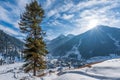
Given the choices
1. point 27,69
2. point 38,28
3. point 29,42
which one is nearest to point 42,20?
point 38,28

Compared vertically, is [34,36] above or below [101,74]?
above

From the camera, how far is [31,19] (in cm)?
3091

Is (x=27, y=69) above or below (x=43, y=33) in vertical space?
below

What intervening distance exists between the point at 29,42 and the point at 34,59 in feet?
10.5

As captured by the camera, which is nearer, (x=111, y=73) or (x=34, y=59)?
(x=111, y=73)

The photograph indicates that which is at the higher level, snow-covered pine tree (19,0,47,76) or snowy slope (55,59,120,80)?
snow-covered pine tree (19,0,47,76)

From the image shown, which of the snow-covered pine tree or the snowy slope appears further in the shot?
the snow-covered pine tree

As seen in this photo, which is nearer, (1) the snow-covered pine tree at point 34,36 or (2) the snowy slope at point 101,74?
(2) the snowy slope at point 101,74

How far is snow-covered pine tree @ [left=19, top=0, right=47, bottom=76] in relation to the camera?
100ft

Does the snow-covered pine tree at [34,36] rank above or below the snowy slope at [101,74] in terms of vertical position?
above

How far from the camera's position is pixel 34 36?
31062 millimetres

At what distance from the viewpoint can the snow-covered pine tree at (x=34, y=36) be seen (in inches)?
1202

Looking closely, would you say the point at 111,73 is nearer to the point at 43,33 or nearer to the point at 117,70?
the point at 117,70

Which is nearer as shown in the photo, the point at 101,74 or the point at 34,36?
the point at 101,74
